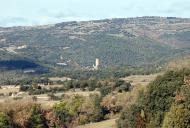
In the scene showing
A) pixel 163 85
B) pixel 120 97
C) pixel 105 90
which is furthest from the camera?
pixel 105 90

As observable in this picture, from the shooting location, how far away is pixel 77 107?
4761 inches

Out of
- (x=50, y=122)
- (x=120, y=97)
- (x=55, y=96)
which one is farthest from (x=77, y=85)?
(x=50, y=122)

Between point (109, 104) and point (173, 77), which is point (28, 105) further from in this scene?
point (173, 77)

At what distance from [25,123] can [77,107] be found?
17602mm

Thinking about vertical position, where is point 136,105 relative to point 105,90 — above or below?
above

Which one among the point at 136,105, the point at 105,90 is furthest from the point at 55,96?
the point at 136,105

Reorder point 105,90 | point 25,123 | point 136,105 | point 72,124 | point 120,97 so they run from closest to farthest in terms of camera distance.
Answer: point 136,105 < point 25,123 < point 72,124 < point 120,97 < point 105,90

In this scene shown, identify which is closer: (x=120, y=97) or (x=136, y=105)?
(x=136, y=105)

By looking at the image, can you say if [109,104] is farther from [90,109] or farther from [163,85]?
[163,85]

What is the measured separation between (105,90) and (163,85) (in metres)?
67.8

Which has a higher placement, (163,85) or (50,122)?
(163,85)

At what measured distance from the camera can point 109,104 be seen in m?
120

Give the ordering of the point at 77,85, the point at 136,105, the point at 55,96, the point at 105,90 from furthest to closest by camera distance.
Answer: the point at 77,85 < the point at 55,96 < the point at 105,90 < the point at 136,105

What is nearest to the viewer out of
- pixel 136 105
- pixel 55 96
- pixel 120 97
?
pixel 136 105
